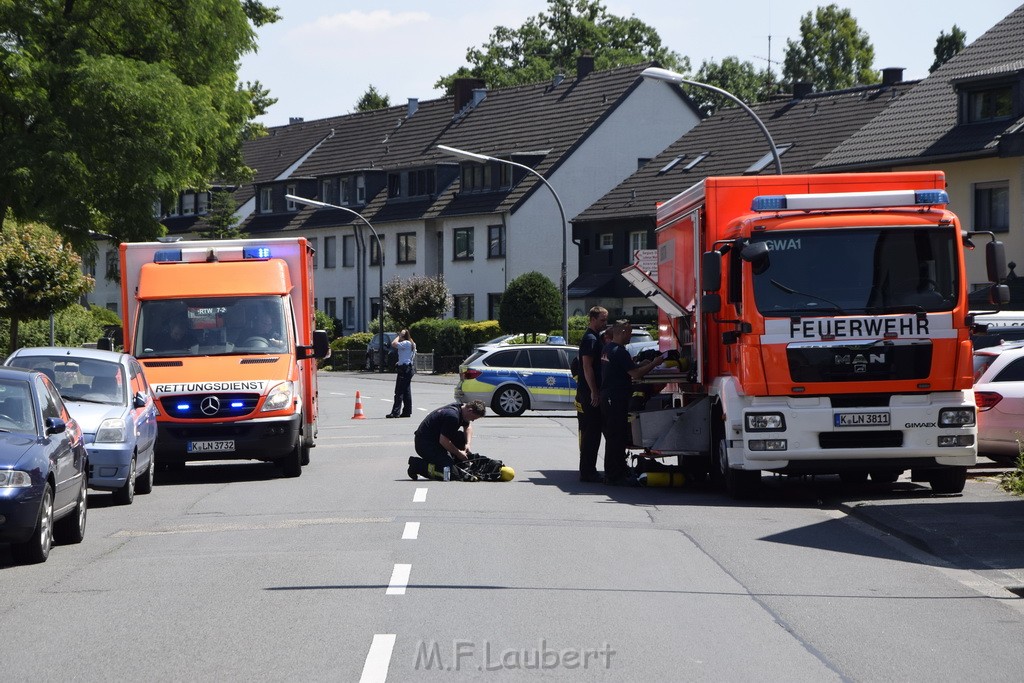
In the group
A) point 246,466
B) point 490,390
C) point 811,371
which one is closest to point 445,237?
point 490,390

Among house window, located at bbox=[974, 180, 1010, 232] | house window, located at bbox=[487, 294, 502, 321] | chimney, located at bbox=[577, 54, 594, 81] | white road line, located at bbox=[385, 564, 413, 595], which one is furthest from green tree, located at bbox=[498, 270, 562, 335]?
white road line, located at bbox=[385, 564, 413, 595]

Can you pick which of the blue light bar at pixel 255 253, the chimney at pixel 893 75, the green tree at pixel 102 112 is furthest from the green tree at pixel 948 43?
the blue light bar at pixel 255 253

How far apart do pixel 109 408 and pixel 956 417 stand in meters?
8.62

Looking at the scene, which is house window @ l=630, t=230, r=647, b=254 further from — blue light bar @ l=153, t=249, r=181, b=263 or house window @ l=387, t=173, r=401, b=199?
blue light bar @ l=153, t=249, r=181, b=263

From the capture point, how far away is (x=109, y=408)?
15.7 m

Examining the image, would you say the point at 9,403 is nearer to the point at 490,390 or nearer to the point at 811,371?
the point at 811,371

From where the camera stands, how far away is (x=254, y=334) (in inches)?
763

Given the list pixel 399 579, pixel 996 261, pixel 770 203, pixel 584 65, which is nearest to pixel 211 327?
pixel 770 203

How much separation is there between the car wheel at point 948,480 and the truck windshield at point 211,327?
8.24 m

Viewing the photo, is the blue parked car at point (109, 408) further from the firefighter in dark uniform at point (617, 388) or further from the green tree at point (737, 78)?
the green tree at point (737, 78)

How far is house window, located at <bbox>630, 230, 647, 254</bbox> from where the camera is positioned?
63.4 metres

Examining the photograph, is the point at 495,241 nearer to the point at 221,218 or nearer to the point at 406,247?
the point at 406,247

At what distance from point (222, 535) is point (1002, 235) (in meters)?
34.7

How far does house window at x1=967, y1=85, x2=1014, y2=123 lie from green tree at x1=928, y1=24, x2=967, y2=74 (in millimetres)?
41735
